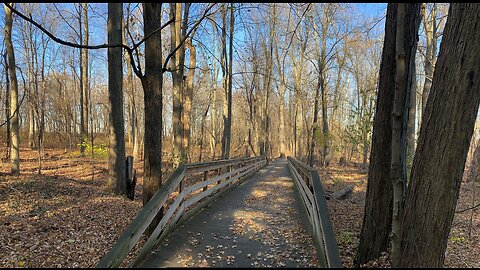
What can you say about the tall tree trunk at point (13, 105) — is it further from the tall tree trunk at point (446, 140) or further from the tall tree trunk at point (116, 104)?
the tall tree trunk at point (446, 140)

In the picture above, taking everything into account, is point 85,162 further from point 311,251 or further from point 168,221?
point 311,251

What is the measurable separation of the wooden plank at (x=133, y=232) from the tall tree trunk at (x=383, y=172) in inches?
112

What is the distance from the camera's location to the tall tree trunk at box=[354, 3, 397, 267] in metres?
4.25

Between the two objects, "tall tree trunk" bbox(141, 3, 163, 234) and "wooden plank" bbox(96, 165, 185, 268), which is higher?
"tall tree trunk" bbox(141, 3, 163, 234)

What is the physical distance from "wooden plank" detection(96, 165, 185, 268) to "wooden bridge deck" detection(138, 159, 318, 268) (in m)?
0.39

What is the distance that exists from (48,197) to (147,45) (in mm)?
5974

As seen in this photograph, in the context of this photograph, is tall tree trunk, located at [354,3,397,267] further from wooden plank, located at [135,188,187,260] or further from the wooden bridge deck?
wooden plank, located at [135,188,187,260]

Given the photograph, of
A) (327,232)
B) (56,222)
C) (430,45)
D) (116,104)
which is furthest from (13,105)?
(430,45)

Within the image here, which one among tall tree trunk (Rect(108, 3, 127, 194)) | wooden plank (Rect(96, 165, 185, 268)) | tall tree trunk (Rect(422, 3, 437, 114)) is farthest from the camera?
tall tree trunk (Rect(422, 3, 437, 114))

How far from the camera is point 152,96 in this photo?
18.0 ft

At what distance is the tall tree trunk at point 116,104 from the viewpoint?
31.9 ft

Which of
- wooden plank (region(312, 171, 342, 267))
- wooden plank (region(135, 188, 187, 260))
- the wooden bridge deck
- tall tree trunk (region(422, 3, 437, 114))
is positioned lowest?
the wooden bridge deck

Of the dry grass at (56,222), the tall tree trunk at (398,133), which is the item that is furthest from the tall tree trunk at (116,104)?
the tall tree trunk at (398,133)

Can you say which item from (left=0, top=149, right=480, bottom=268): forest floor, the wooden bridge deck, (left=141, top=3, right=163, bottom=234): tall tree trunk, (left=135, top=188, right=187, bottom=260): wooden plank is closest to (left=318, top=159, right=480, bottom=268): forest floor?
(left=0, top=149, right=480, bottom=268): forest floor
